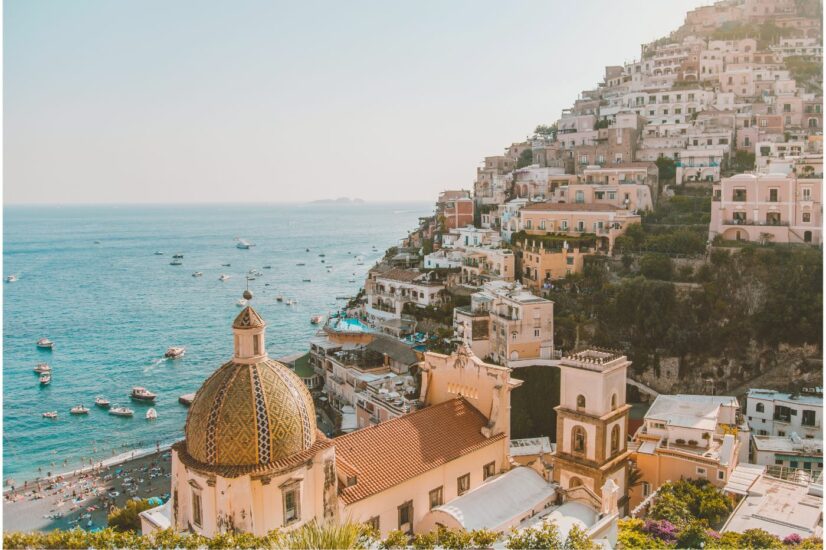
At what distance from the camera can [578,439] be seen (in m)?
18.6

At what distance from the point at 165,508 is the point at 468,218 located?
126 ft

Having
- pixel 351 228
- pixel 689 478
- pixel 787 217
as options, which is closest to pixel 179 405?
pixel 689 478

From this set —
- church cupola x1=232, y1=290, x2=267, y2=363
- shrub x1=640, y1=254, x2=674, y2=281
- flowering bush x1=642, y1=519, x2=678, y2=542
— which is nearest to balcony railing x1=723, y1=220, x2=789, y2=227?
shrub x1=640, y1=254, x2=674, y2=281

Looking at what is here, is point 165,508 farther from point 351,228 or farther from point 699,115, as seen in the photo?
point 351,228

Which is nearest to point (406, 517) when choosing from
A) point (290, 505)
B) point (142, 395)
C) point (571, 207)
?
point (290, 505)

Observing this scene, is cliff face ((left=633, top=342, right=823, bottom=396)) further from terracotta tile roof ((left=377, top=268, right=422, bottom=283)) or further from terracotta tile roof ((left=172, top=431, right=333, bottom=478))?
terracotta tile roof ((left=172, top=431, right=333, bottom=478))

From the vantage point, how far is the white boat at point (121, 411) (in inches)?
1427

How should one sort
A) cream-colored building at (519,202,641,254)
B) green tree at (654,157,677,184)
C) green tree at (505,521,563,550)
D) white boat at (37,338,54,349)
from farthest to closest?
white boat at (37,338,54,349) → green tree at (654,157,677,184) → cream-colored building at (519,202,641,254) → green tree at (505,521,563,550)

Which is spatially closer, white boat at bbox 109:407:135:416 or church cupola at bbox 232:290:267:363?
church cupola at bbox 232:290:267:363

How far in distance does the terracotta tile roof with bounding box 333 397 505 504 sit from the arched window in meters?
3.83

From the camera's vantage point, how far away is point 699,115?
158ft

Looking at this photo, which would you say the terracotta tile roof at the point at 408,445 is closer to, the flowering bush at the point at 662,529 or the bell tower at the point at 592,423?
the bell tower at the point at 592,423

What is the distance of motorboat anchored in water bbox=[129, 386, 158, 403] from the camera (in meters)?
38.3

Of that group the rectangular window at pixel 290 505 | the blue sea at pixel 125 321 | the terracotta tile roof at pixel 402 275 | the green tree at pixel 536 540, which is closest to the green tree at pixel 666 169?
the terracotta tile roof at pixel 402 275
